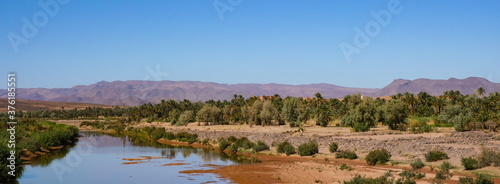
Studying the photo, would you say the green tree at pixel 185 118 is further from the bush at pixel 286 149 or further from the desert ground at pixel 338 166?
the bush at pixel 286 149

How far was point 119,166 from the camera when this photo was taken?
116 ft

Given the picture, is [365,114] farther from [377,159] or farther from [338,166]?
[338,166]

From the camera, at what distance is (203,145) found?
5453cm

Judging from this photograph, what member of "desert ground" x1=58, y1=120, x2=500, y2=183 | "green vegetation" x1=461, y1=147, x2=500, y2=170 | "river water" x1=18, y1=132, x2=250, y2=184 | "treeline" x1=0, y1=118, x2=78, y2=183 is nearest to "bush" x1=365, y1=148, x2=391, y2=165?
"desert ground" x1=58, y1=120, x2=500, y2=183

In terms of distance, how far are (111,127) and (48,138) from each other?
1937 inches

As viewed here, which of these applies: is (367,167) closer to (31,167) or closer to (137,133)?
(31,167)

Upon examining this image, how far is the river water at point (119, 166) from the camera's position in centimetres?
2889

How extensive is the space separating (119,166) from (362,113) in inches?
1607

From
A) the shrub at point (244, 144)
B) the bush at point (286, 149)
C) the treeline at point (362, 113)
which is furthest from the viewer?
the treeline at point (362, 113)

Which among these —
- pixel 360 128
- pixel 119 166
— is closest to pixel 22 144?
pixel 119 166

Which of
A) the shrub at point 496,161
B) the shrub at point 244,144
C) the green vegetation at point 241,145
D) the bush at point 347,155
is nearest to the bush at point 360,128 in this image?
the green vegetation at point 241,145

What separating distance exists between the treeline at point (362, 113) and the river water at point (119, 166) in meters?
29.1

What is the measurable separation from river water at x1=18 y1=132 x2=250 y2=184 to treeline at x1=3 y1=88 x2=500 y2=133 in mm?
29147

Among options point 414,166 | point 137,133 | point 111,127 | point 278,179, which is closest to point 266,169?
point 278,179
